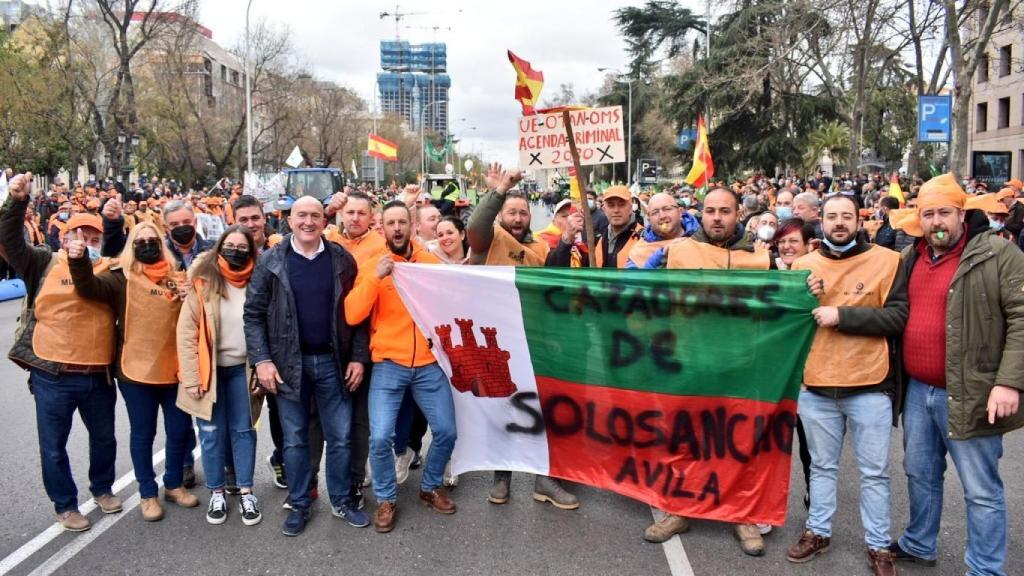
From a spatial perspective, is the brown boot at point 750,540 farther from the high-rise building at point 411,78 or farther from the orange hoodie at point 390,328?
the high-rise building at point 411,78

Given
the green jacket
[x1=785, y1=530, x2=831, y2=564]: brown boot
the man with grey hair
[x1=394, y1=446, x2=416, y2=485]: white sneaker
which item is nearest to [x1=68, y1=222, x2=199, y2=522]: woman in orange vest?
[x1=394, y1=446, x2=416, y2=485]: white sneaker

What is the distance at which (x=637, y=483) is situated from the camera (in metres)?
4.49

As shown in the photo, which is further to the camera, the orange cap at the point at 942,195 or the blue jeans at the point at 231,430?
the blue jeans at the point at 231,430

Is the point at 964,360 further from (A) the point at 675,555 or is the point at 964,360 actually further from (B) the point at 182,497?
(B) the point at 182,497

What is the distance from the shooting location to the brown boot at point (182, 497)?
15.8ft

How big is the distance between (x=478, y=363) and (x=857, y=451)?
207cm

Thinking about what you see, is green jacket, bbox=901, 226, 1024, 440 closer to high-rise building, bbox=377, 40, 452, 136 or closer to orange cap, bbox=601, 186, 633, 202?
orange cap, bbox=601, 186, 633, 202

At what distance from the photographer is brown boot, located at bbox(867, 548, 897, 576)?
3.81 metres

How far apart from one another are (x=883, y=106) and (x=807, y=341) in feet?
188

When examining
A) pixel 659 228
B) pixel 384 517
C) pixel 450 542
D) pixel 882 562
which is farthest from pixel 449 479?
pixel 882 562

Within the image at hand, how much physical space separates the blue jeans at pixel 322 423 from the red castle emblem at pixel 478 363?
64 cm

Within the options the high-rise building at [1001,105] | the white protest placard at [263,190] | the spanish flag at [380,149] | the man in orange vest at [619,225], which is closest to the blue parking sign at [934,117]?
the white protest placard at [263,190]

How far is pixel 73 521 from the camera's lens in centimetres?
448

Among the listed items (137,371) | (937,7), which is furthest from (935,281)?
(937,7)
